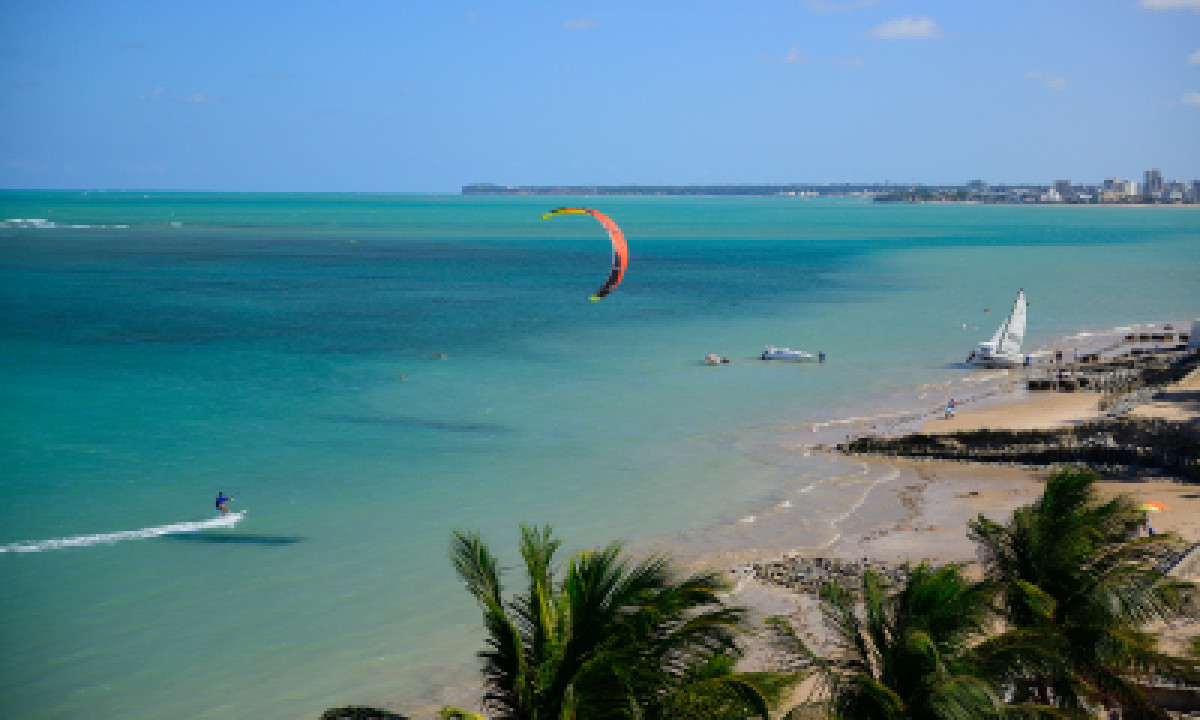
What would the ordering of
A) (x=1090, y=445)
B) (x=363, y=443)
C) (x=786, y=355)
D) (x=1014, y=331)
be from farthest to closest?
(x=786, y=355)
(x=1014, y=331)
(x=363, y=443)
(x=1090, y=445)

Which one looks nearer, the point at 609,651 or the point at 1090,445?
the point at 609,651

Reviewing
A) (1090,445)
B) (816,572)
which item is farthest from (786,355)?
(816,572)

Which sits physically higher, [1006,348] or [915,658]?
[915,658]

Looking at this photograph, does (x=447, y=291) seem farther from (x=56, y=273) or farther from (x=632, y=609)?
(x=632, y=609)

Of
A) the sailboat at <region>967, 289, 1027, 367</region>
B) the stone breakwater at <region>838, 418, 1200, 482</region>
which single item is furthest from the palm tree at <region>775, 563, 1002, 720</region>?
the sailboat at <region>967, 289, 1027, 367</region>

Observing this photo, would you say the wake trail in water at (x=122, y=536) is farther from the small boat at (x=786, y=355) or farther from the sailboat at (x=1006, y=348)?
the sailboat at (x=1006, y=348)

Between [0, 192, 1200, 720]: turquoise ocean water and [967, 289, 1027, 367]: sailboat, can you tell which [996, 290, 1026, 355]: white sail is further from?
[0, 192, 1200, 720]: turquoise ocean water

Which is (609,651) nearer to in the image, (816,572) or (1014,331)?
(816,572)

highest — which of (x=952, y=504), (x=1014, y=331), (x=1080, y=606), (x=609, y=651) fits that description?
(x=609, y=651)

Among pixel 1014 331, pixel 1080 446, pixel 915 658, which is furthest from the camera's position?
pixel 1014 331

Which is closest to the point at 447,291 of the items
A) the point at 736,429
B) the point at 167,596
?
the point at 736,429
